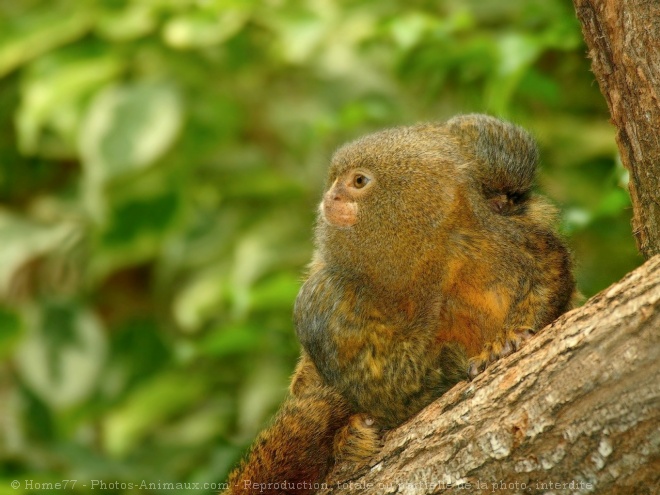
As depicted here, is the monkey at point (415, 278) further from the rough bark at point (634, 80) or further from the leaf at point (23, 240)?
the leaf at point (23, 240)

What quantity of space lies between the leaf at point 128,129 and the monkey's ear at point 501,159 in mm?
2042

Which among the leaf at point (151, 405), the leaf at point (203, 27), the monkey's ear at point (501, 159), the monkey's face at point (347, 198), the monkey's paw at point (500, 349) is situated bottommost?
the leaf at point (151, 405)

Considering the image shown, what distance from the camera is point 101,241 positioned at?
4.32 meters

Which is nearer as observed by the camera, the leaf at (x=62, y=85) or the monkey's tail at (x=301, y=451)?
the monkey's tail at (x=301, y=451)

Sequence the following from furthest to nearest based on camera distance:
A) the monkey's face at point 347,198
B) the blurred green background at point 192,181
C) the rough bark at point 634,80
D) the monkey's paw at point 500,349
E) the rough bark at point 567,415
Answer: the blurred green background at point 192,181
the monkey's face at point 347,198
the monkey's paw at point 500,349
the rough bark at point 634,80
the rough bark at point 567,415

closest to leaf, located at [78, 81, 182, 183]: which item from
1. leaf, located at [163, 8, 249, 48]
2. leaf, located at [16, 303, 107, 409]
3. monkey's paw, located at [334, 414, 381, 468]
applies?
leaf, located at [163, 8, 249, 48]

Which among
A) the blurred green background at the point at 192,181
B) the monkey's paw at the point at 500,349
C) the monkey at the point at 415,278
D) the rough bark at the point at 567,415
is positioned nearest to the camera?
the rough bark at the point at 567,415

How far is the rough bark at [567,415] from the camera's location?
165 centimetres

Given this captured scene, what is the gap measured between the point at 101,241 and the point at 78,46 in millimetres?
975

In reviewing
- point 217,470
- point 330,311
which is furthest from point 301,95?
point 330,311

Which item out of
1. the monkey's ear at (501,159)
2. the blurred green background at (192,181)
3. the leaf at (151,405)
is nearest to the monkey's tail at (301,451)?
the monkey's ear at (501,159)

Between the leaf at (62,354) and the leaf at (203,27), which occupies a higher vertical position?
the leaf at (203,27)

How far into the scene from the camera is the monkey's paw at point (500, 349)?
2035mm

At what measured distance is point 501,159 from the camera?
227 cm
